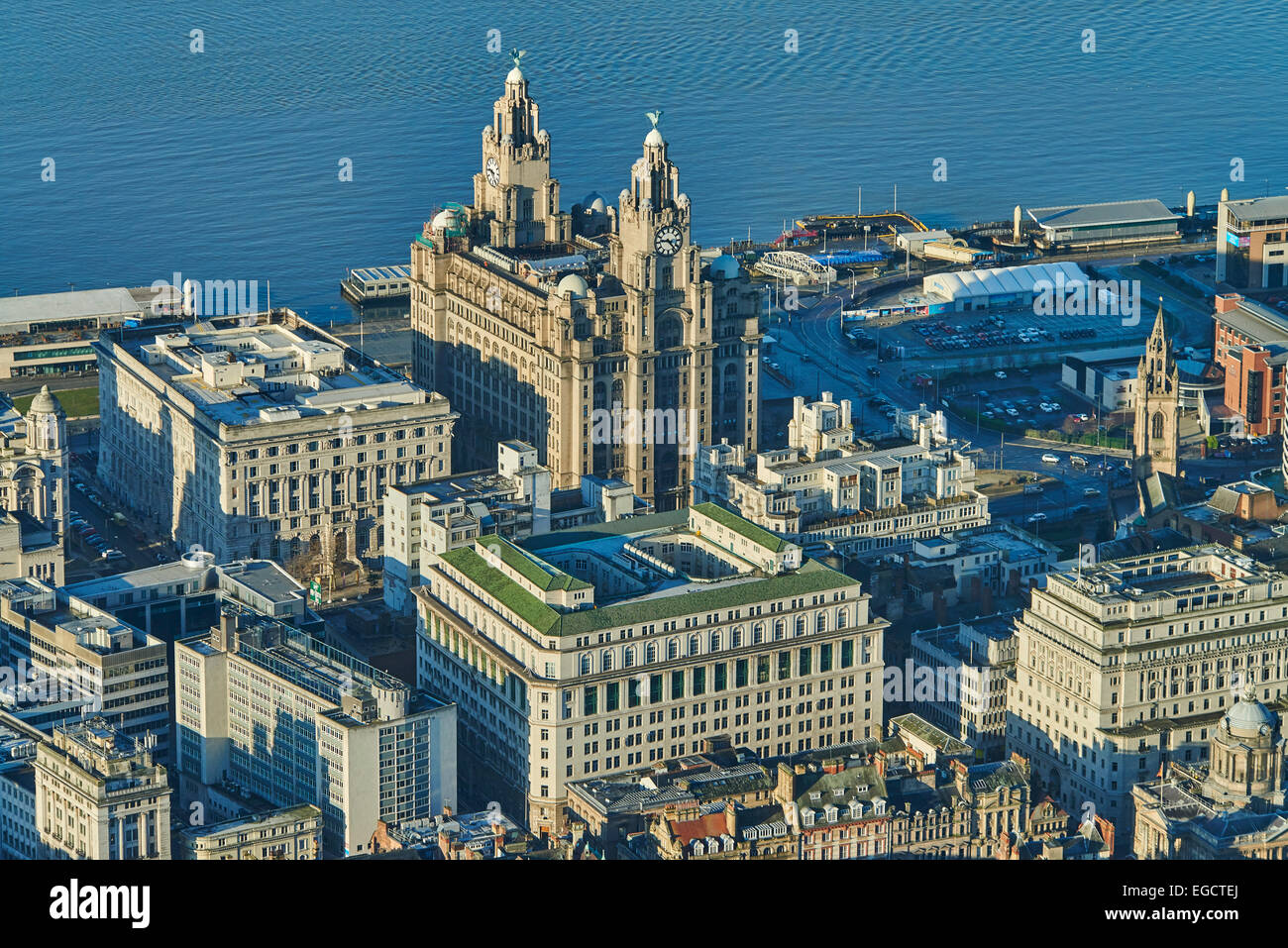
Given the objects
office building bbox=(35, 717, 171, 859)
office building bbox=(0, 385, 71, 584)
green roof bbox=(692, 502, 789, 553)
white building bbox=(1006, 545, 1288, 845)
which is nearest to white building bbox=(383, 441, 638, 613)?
green roof bbox=(692, 502, 789, 553)

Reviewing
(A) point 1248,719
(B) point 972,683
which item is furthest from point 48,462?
(A) point 1248,719

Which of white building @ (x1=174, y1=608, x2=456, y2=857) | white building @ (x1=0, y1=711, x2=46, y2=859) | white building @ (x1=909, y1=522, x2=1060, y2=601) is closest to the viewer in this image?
white building @ (x1=0, y1=711, x2=46, y2=859)

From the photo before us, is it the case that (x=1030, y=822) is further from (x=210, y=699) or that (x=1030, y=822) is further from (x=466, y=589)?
(x=210, y=699)

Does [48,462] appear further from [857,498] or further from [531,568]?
[857,498]

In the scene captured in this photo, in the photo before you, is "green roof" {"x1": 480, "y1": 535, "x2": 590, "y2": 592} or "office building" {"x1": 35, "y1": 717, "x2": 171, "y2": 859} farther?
"green roof" {"x1": 480, "y1": 535, "x2": 590, "y2": 592}

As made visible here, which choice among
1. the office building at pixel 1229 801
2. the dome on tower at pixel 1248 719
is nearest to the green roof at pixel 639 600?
the office building at pixel 1229 801

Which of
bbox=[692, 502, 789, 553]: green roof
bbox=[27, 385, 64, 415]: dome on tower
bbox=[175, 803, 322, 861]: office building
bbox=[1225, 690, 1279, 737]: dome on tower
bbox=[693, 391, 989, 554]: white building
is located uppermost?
bbox=[27, 385, 64, 415]: dome on tower

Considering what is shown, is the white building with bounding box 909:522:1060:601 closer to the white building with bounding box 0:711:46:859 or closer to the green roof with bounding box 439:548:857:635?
the green roof with bounding box 439:548:857:635
